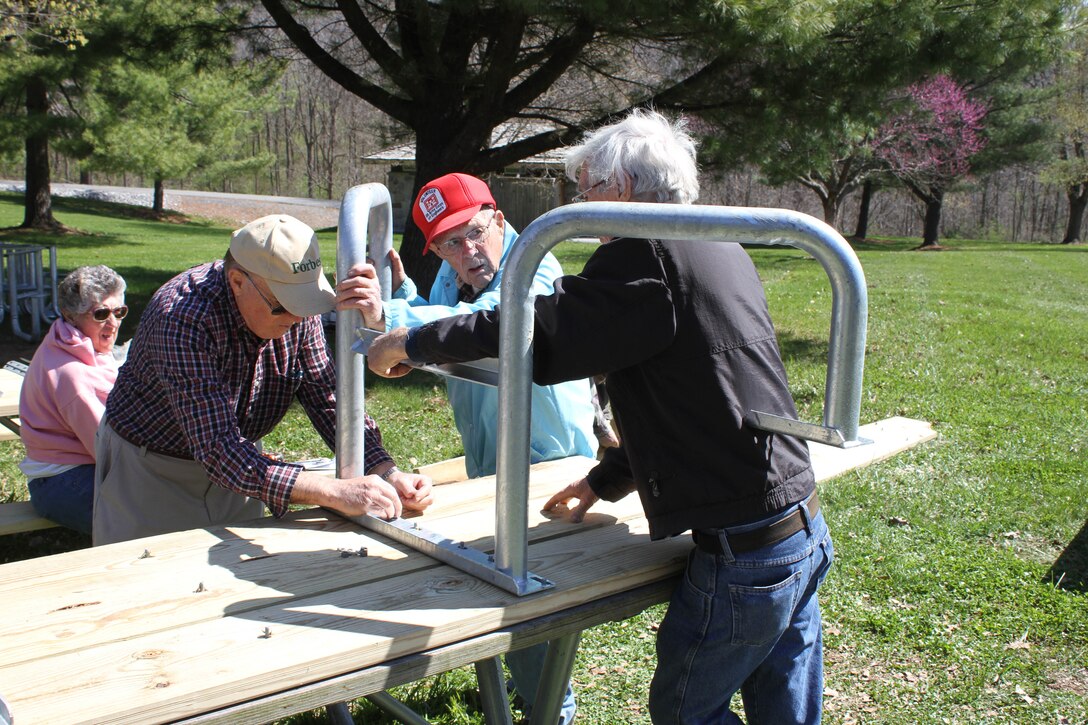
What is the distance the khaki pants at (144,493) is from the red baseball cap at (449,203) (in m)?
0.97

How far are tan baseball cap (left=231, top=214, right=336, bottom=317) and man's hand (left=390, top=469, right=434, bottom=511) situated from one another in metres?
0.46

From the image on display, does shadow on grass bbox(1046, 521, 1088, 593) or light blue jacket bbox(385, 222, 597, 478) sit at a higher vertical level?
light blue jacket bbox(385, 222, 597, 478)

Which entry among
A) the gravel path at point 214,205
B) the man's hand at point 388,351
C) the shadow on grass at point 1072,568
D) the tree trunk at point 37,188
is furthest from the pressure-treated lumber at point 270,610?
the gravel path at point 214,205

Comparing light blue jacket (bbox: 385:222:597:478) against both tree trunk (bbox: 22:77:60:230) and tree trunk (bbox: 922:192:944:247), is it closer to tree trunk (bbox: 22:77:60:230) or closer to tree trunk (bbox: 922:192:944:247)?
tree trunk (bbox: 22:77:60:230)

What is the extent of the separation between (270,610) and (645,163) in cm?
111

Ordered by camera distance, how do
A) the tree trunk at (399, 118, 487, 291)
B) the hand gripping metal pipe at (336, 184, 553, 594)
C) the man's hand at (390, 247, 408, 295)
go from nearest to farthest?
1. the hand gripping metal pipe at (336, 184, 553, 594)
2. the man's hand at (390, 247, 408, 295)
3. the tree trunk at (399, 118, 487, 291)

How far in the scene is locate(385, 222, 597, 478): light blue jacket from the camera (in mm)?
2986

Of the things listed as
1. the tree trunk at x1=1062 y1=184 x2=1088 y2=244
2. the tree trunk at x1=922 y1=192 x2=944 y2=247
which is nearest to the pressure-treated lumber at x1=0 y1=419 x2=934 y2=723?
the tree trunk at x1=922 y1=192 x2=944 y2=247

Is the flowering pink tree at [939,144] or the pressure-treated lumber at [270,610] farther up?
the flowering pink tree at [939,144]

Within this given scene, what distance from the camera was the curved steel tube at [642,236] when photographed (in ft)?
5.09

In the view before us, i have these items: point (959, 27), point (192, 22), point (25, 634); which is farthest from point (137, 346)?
point (192, 22)

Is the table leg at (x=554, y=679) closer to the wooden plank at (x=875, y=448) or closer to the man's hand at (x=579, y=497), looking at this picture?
the man's hand at (x=579, y=497)

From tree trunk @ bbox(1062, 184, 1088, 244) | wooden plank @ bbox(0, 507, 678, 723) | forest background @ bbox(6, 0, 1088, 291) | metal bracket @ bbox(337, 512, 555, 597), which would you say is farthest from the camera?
tree trunk @ bbox(1062, 184, 1088, 244)

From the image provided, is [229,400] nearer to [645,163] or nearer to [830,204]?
[645,163]
